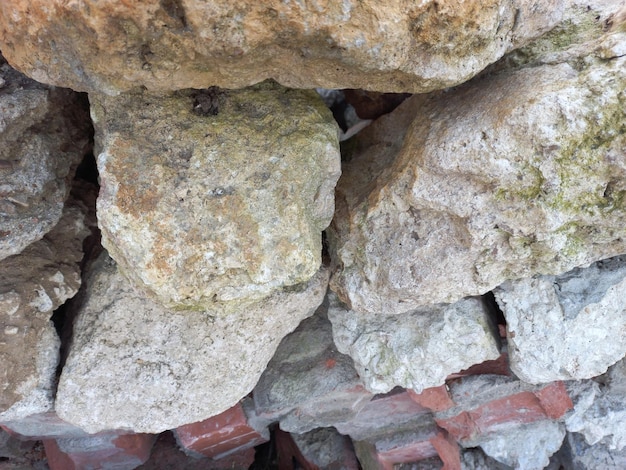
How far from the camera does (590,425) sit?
1906 millimetres

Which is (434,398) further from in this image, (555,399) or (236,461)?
(236,461)

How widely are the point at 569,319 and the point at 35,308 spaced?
1.40 metres

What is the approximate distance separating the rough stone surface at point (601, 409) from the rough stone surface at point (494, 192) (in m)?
0.90

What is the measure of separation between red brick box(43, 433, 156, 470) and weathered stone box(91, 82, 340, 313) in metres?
1.22

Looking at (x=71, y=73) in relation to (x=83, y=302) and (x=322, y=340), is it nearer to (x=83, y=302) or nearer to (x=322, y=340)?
(x=83, y=302)

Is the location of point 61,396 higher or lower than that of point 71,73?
lower

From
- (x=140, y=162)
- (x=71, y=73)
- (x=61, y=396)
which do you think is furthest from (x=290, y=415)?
(x=71, y=73)

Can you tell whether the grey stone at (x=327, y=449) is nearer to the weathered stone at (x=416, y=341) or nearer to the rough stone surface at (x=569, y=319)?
the weathered stone at (x=416, y=341)

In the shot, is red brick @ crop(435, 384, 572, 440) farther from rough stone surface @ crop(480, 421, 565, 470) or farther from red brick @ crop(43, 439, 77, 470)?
red brick @ crop(43, 439, 77, 470)

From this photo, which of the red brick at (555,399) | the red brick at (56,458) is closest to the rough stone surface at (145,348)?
the red brick at (56,458)

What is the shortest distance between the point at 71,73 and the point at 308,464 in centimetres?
196

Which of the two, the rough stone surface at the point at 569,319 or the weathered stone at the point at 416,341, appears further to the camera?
the weathered stone at the point at 416,341

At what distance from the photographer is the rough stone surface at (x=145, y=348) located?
139 centimetres

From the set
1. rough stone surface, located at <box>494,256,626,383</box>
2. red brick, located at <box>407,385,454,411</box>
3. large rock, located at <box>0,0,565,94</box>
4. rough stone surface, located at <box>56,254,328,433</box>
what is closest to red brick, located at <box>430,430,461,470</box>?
red brick, located at <box>407,385,454,411</box>
